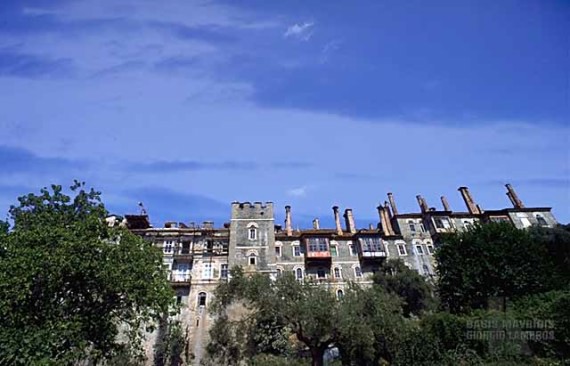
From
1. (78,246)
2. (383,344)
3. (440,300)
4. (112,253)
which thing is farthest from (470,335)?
(78,246)

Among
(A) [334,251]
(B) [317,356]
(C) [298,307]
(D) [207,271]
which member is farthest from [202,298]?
(B) [317,356]

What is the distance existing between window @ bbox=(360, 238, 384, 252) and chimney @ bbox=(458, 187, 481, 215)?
14.4m

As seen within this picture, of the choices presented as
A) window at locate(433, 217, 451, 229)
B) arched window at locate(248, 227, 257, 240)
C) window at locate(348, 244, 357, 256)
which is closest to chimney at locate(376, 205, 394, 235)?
window at locate(348, 244, 357, 256)

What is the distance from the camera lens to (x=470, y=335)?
2375 centimetres

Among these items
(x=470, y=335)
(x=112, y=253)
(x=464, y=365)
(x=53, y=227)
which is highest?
(x=53, y=227)

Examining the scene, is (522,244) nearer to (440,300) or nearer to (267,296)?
(440,300)

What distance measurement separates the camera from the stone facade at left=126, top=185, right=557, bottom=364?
142ft

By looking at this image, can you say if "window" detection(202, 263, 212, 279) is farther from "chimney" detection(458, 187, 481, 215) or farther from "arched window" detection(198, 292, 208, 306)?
"chimney" detection(458, 187, 481, 215)

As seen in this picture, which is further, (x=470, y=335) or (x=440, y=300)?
(x=440, y=300)

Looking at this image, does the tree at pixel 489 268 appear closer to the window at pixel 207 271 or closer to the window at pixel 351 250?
the window at pixel 351 250

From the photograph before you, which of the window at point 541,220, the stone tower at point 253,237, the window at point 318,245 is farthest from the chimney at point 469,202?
the stone tower at point 253,237

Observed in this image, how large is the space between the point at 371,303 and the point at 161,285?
1470cm

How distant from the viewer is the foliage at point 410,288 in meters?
38.2

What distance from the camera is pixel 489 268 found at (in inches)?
1302
